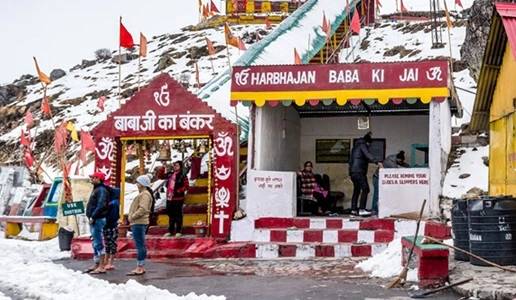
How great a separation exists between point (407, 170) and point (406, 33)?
35.1 m

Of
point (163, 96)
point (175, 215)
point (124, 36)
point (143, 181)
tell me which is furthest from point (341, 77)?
point (124, 36)

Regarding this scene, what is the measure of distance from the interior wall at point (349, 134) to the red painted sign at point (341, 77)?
398 centimetres

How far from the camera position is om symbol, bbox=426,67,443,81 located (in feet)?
46.7

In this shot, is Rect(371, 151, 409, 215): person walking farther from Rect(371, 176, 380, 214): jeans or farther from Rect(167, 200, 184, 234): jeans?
Rect(167, 200, 184, 234): jeans

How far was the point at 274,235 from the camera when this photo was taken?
14.1 metres

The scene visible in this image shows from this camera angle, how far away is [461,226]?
10.3 meters

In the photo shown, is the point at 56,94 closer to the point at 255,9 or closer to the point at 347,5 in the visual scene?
the point at 255,9

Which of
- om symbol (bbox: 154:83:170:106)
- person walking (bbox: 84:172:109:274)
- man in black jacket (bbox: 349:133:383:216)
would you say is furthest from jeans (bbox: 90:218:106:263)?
man in black jacket (bbox: 349:133:383:216)

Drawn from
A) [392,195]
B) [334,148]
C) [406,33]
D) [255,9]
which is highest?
[255,9]

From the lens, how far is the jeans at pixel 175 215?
15011mm

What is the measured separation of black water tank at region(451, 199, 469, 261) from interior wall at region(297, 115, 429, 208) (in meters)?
7.51

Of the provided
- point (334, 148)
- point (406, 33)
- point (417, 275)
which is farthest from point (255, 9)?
point (417, 275)

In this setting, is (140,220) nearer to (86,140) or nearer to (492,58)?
(492,58)

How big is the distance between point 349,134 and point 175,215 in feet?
18.2
